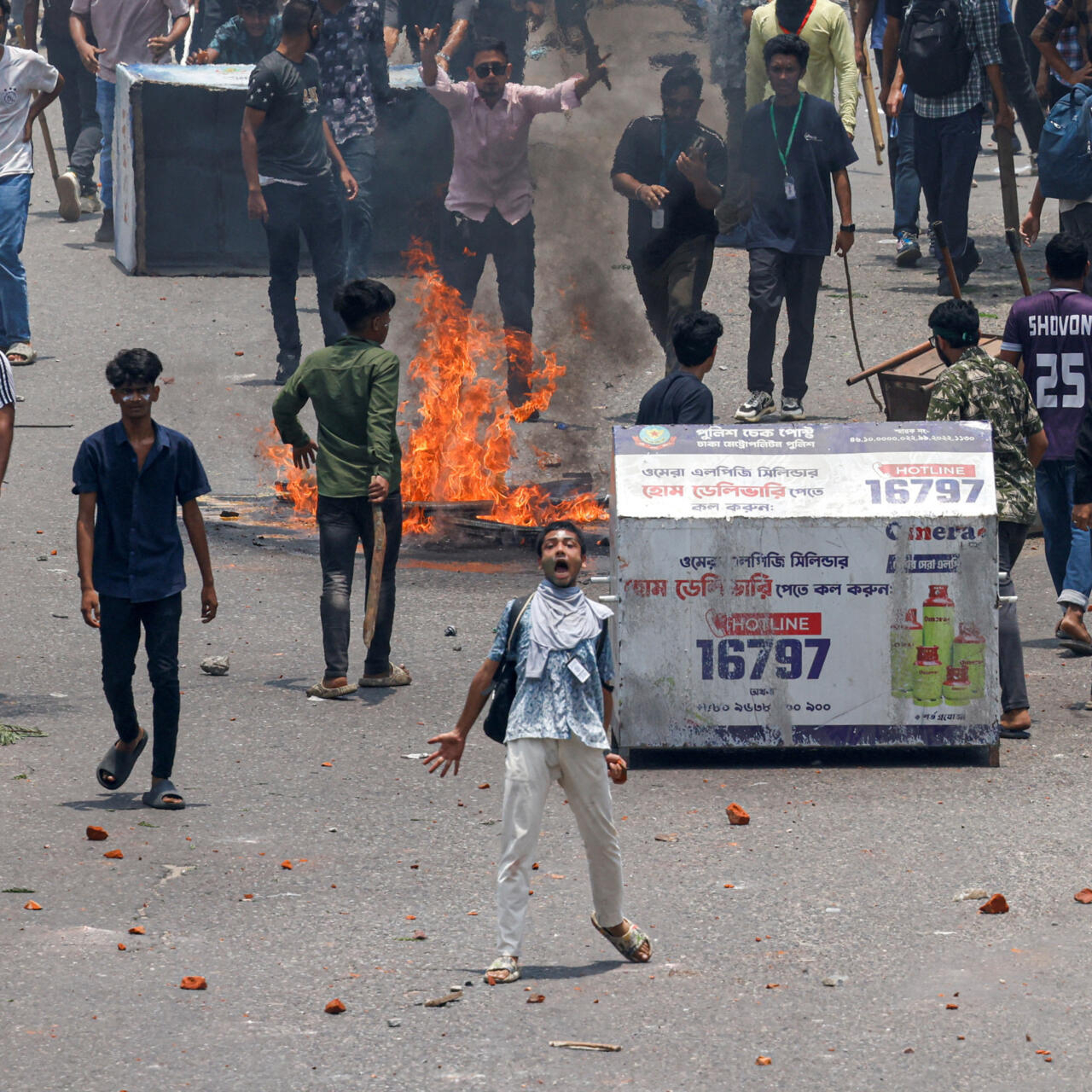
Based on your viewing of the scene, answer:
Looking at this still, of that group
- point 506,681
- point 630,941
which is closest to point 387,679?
point 506,681

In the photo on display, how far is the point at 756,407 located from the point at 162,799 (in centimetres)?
723

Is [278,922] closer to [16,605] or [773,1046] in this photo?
[773,1046]

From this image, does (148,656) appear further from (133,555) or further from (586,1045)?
(586,1045)

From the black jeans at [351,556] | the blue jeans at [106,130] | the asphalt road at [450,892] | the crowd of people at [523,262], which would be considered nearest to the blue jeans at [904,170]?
the crowd of people at [523,262]

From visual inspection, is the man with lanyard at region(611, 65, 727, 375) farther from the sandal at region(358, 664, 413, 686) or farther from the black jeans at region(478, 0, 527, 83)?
the sandal at region(358, 664, 413, 686)

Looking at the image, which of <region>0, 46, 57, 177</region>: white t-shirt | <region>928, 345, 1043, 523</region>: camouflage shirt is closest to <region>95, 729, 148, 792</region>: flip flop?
<region>928, 345, 1043, 523</region>: camouflage shirt

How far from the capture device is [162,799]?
719 cm

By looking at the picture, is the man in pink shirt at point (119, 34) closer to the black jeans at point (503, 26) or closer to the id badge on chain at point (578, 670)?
the black jeans at point (503, 26)

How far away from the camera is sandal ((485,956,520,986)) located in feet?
18.2

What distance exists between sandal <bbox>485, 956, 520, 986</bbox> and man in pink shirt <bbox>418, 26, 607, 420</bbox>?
8571 mm

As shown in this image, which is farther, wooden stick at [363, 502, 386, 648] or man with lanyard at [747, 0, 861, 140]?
man with lanyard at [747, 0, 861, 140]

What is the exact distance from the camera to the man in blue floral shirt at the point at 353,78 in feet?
48.9

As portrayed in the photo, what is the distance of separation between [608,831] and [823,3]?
434 inches

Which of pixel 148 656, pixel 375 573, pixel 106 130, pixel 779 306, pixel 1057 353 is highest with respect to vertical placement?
pixel 106 130
